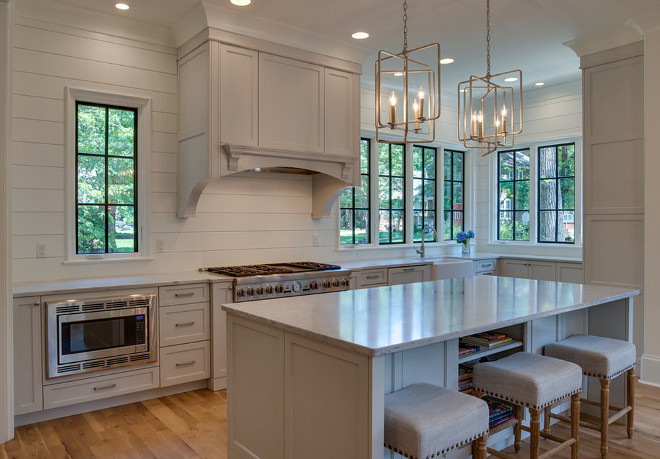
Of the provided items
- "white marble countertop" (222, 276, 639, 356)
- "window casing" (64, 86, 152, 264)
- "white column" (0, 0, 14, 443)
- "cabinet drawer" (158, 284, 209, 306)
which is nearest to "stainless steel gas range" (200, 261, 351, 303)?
"cabinet drawer" (158, 284, 209, 306)

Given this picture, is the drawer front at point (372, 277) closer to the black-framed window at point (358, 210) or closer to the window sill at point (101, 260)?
the black-framed window at point (358, 210)

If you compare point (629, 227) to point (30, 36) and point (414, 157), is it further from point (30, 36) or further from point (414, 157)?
point (30, 36)

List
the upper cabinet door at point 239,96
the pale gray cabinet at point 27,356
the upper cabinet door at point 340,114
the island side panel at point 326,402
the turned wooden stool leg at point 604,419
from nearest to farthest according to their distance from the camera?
the island side panel at point 326,402 → the turned wooden stool leg at point 604,419 → the pale gray cabinet at point 27,356 → the upper cabinet door at point 239,96 → the upper cabinet door at point 340,114

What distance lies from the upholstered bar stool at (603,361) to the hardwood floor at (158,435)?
0.14m

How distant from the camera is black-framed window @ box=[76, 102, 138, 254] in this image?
158 inches

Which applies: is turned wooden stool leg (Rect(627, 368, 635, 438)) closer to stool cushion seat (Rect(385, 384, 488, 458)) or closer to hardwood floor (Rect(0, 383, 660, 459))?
hardwood floor (Rect(0, 383, 660, 459))

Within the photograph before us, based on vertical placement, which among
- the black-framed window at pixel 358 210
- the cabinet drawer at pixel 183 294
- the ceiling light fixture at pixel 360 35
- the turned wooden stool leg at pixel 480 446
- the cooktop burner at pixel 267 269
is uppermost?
the ceiling light fixture at pixel 360 35

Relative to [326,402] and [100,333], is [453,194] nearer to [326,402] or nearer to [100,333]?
[100,333]

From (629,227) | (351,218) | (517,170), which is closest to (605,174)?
(629,227)

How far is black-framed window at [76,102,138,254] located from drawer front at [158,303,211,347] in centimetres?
78

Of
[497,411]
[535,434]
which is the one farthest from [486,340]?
[535,434]

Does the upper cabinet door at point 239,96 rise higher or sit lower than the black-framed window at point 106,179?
higher

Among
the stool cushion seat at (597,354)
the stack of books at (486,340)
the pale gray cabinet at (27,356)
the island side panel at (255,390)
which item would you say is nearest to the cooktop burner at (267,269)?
the pale gray cabinet at (27,356)

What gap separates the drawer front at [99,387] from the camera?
337 cm
